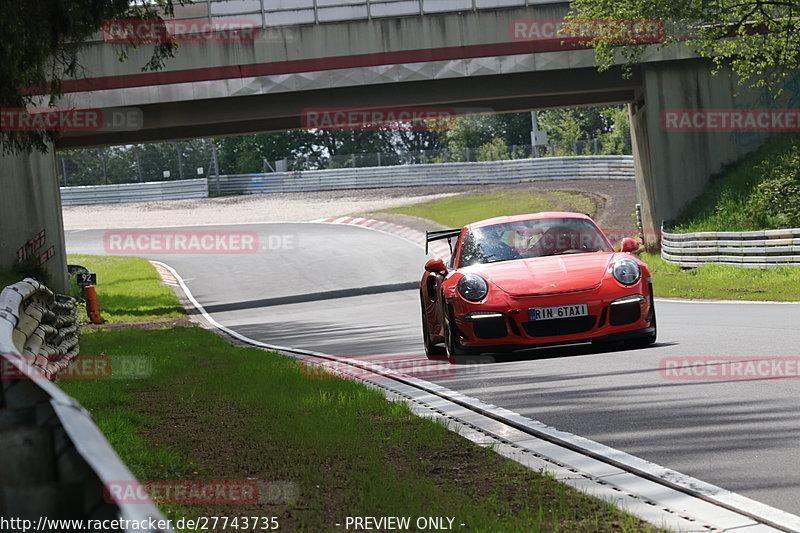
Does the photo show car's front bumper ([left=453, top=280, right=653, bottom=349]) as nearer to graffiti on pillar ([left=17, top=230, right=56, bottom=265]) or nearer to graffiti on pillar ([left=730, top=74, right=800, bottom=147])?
graffiti on pillar ([left=17, top=230, right=56, bottom=265])

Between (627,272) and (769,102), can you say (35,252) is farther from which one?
(627,272)

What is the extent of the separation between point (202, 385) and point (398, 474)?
17.9 ft

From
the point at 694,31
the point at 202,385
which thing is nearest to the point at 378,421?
the point at 202,385

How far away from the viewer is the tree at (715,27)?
90.6 ft

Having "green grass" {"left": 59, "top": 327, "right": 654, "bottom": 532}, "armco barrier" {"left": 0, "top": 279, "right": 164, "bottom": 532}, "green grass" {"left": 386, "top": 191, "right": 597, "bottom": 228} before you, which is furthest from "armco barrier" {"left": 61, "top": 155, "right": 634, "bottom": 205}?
"armco barrier" {"left": 0, "top": 279, "right": 164, "bottom": 532}

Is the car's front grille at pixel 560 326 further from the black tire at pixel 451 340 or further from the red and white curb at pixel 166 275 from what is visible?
the red and white curb at pixel 166 275

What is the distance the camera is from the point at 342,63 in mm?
31641

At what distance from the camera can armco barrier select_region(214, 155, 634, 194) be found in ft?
210

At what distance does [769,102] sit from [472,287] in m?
25.5

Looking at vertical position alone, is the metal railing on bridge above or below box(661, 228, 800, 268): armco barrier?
above

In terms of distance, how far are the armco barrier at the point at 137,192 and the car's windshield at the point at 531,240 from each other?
221 ft

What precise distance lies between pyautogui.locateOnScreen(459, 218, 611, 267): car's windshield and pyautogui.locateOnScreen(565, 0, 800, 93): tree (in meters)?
17.6

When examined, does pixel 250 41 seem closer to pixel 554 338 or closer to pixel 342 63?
pixel 342 63

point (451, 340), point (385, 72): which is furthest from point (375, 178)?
point (451, 340)
